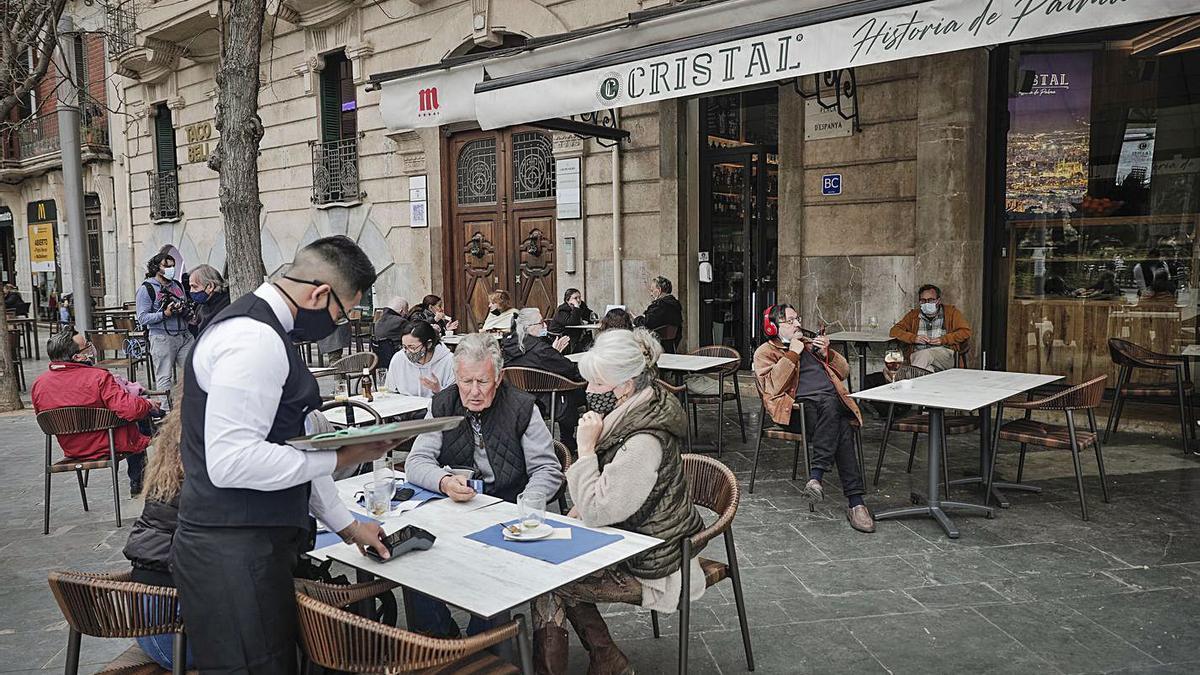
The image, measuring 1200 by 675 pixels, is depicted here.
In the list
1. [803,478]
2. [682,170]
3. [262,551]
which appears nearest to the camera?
[262,551]

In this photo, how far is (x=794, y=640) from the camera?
147 inches

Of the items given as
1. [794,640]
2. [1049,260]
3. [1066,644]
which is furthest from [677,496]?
[1049,260]

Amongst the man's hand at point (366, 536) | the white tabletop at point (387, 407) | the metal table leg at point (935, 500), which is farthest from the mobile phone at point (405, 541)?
the metal table leg at point (935, 500)

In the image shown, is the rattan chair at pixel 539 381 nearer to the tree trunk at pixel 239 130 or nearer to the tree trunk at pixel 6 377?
the tree trunk at pixel 239 130

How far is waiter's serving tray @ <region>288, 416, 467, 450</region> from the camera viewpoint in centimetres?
226

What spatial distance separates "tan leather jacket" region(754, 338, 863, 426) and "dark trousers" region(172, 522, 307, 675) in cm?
403

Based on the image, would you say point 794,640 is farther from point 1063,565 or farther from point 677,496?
point 1063,565

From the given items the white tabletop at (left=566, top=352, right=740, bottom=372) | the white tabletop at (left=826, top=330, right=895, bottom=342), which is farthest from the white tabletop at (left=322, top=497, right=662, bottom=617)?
the white tabletop at (left=826, top=330, right=895, bottom=342)

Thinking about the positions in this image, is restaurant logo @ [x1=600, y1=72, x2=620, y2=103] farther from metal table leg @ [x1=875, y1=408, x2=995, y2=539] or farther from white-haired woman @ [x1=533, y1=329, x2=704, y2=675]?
white-haired woman @ [x1=533, y1=329, x2=704, y2=675]

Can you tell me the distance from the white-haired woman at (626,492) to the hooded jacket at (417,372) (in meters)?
2.91

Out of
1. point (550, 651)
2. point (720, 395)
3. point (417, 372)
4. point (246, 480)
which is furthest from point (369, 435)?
point (720, 395)

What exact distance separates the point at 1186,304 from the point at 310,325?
26.9 feet

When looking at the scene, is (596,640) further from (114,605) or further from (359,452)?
(114,605)

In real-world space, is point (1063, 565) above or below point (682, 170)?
below
